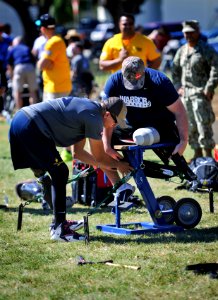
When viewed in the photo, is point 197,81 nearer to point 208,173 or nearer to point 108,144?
point 208,173

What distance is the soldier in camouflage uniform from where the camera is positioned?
37.8ft

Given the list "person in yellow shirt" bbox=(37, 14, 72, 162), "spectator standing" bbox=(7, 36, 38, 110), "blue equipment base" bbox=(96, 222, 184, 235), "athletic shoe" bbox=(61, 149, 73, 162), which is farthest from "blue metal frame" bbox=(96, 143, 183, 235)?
"spectator standing" bbox=(7, 36, 38, 110)

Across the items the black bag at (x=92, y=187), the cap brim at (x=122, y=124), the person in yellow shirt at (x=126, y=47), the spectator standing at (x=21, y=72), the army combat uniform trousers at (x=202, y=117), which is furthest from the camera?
the spectator standing at (x=21, y=72)

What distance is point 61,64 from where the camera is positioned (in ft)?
42.8

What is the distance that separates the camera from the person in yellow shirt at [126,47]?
11922 millimetres

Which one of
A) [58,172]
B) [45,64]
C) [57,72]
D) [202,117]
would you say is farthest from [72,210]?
[57,72]

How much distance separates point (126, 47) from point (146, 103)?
3916mm

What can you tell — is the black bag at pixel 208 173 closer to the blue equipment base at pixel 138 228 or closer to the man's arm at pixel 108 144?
the blue equipment base at pixel 138 228

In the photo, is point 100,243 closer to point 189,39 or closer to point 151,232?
point 151,232

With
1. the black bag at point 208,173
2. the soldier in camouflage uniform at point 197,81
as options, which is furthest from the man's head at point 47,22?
the black bag at point 208,173

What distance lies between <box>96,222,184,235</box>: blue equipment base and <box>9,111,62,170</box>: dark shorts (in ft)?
3.14

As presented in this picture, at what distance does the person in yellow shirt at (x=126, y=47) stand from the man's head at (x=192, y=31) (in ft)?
2.34

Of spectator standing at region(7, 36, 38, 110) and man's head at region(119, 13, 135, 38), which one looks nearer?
man's head at region(119, 13, 135, 38)

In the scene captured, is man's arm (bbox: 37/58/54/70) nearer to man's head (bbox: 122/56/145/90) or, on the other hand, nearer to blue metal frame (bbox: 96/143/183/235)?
man's head (bbox: 122/56/145/90)
